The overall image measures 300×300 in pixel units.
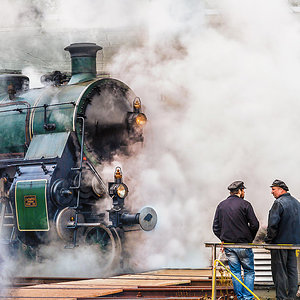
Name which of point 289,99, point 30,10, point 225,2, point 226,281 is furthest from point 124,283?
point 30,10

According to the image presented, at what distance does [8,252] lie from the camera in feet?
28.8

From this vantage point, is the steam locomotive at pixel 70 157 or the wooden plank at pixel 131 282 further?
the steam locomotive at pixel 70 157

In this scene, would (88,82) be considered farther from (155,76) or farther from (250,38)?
(250,38)

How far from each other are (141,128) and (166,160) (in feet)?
2.06

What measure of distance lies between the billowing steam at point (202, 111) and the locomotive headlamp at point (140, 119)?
0.19 meters

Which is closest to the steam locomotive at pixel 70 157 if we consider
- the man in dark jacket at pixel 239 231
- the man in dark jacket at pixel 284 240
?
the man in dark jacket at pixel 239 231

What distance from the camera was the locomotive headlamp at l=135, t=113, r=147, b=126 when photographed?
9.46 metres

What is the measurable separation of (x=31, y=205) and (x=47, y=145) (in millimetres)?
910

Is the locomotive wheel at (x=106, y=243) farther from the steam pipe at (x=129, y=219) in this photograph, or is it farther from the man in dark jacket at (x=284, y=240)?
the man in dark jacket at (x=284, y=240)

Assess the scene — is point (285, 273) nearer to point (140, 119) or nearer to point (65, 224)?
point (65, 224)

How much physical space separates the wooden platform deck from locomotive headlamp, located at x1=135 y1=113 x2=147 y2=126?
2583mm

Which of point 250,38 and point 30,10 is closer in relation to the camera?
point 250,38

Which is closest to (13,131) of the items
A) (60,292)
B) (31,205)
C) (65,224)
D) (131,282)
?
(31,205)

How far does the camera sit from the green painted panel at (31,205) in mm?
8391
